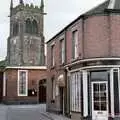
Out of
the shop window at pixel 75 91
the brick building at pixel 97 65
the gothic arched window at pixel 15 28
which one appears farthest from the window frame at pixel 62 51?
the gothic arched window at pixel 15 28

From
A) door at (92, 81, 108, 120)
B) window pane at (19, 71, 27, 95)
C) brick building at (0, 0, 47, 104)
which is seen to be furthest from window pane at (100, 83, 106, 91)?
brick building at (0, 0, 47, 104)

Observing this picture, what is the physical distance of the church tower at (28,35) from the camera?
85250 millimetres

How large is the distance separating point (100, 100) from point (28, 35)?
65223mm

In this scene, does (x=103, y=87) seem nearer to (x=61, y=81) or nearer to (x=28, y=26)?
(x=61, y=81)

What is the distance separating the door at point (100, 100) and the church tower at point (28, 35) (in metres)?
62.0

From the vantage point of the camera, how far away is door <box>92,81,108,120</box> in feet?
73.9

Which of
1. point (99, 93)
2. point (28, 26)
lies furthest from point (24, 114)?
point (28, 26)

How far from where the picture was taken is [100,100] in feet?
74.7

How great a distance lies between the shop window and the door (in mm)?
1548

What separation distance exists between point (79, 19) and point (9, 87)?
2442 centimetres

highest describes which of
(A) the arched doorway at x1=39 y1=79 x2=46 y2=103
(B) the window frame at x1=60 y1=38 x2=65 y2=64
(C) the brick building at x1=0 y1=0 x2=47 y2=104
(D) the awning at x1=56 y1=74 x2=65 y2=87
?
(C) the brick building at x1=0 y1=0 x2=47 y2=104

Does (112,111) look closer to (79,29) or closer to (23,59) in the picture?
(79,29)

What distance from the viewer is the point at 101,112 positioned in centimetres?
2259

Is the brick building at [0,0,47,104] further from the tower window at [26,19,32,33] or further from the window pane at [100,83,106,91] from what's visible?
the window pane at [100,83,106,91]
